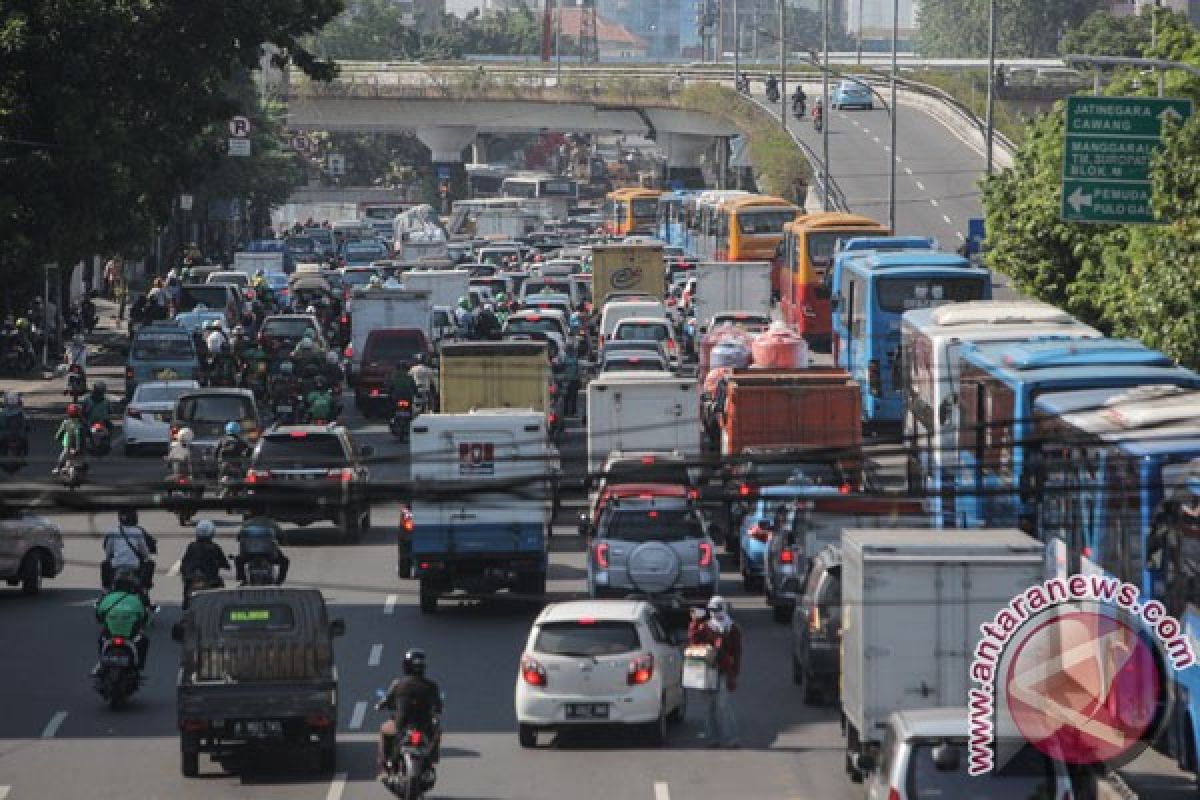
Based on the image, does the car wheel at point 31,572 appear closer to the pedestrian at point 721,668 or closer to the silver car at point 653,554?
the silver car at point 653,554

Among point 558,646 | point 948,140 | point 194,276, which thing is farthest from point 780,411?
point 948,140

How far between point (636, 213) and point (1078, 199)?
7879cm

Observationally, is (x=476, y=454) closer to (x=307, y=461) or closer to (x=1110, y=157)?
(x=307, y=461)

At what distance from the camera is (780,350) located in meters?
49.8

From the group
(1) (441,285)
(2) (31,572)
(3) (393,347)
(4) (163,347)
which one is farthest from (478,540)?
(1) (441,285)

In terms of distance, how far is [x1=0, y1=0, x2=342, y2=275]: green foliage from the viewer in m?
51.6

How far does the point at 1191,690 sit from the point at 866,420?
28.1m

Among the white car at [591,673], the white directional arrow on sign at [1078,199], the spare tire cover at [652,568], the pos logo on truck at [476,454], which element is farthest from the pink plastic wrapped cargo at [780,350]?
the white car at [591,673]

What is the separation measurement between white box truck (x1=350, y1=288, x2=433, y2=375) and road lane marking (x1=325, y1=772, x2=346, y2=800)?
114 ft

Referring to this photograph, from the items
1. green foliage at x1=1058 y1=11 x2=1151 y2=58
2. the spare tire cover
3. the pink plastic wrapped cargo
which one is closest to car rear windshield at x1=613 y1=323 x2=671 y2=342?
the pink plastic wrapped cargo

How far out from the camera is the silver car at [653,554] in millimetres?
31688

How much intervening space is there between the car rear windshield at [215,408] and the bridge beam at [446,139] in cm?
9852

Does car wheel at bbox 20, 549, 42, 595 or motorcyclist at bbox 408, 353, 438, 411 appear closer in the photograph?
car wheel at bbox 20, 549, 42, 595

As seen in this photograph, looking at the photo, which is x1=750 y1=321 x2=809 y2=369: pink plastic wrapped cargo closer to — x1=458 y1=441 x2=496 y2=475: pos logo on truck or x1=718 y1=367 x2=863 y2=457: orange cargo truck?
x1=718 y1=367 x2=863 y2=457: orange cargo truck
